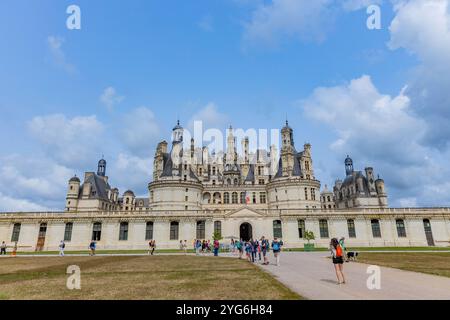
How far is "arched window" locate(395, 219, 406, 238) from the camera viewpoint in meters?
50.4

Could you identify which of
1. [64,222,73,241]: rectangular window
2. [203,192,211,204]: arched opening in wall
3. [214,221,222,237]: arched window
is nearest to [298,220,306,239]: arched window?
[214,221,222,237]: arched window

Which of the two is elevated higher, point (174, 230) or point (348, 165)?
point (348, 165)

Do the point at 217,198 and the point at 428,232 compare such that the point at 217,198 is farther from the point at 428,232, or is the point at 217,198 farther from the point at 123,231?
the point at 428,232

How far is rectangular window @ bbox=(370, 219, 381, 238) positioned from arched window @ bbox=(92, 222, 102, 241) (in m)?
50.3

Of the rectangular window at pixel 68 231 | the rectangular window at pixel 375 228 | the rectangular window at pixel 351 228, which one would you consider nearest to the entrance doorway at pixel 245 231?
the rectangular window at pixel 351 228

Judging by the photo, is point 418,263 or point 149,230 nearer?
point 418,263

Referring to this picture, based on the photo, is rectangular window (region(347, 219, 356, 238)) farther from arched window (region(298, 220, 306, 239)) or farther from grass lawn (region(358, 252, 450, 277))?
grass lawn (region(358, 252, 450, 277))

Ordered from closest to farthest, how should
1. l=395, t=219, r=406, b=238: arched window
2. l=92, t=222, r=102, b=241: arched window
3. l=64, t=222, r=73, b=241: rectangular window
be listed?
l=395, t=219, r=406, b=238: arched window, l=64, t=222, r=73, b=241: rectangular window, l=92, t=222, r=102, b=241: arched window

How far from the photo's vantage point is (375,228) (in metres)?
50.8

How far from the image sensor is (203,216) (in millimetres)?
51031

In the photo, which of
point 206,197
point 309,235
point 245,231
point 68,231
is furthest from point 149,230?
point 309,235

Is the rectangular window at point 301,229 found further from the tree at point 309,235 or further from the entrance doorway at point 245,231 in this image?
the entrance doorway at point 245,231

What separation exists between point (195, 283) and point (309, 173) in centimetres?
5931

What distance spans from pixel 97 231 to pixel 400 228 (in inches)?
2206
